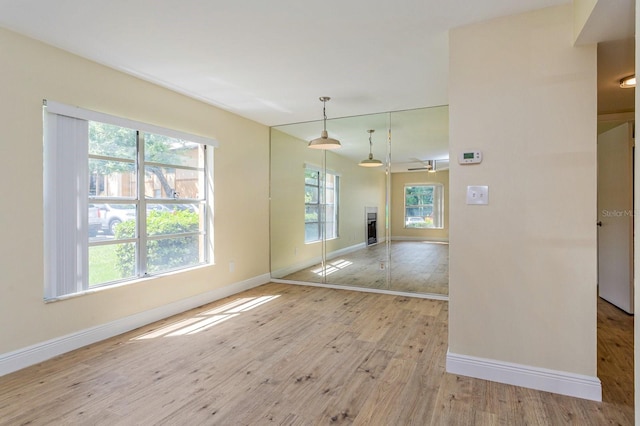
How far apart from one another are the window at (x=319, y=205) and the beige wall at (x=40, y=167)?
1716 millimetres

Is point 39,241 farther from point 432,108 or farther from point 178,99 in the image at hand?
point 432,108

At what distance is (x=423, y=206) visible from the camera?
7.30 meters

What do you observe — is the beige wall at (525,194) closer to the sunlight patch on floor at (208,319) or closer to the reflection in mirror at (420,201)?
the reflection in mirror at (420,201)

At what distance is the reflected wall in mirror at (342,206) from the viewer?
16.5 ft

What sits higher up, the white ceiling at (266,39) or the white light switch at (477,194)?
the white ceiling at (266,39)

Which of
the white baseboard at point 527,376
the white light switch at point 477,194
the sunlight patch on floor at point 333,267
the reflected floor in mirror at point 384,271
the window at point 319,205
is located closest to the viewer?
the white baseboard at point 527,376

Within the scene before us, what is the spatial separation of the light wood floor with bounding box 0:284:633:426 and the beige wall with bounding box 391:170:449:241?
2.57 m

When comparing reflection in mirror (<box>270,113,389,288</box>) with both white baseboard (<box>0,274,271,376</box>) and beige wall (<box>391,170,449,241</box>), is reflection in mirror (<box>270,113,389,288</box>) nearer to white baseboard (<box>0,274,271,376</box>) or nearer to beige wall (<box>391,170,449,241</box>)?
beige wall (<box>391,170,449,241</box>)

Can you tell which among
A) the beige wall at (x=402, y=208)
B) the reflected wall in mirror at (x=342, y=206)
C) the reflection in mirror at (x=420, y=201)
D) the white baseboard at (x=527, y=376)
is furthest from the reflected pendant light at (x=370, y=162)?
the white baseboard at (x=527, y=376)

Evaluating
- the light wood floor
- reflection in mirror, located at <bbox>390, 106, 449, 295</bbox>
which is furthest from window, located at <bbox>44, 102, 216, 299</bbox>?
reflection in mirror, located at <bbox>390, 106, 449, 295</bbox>

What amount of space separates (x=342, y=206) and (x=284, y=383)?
3.64 metres

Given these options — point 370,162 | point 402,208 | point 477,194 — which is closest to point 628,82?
point 477,194

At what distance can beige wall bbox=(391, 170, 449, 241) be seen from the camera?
5609mm

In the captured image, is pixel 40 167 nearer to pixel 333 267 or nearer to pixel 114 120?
pixel 114 120
